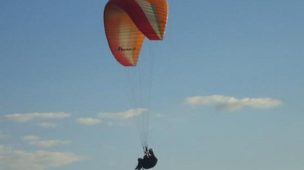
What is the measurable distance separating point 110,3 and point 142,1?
2.59 m

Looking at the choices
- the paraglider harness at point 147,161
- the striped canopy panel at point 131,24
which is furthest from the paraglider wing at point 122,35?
the paraglider harness at point 147,161

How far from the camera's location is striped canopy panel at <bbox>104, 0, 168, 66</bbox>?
5231 centimetres

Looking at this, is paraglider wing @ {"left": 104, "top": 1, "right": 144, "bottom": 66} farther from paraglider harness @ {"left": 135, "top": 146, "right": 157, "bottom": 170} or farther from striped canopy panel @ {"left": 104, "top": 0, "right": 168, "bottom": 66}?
paraglider harness @ {"left": 135, "top": 146, "right": 157, "bottom": 170}

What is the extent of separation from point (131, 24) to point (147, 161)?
10.5 meters

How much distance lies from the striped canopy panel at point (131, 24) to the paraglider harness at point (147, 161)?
25.5 feet

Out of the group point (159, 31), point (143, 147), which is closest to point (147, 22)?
point (159, 31)

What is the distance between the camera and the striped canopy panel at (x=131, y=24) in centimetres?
5231

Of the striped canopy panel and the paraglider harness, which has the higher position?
the striped canopy panel

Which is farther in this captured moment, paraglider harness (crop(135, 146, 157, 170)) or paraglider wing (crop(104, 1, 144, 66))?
paraglider wing (crop(104, 1, 144, 66))

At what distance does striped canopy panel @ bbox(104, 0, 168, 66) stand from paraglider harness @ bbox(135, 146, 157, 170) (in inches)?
306

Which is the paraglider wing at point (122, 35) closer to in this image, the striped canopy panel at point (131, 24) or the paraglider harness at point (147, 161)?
the striped canopy panel at point (131, 24)

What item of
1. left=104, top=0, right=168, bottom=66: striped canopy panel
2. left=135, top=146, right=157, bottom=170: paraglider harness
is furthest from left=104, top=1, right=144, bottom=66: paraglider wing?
left=135, top=146, right=157, bottom=170: paraglider harness

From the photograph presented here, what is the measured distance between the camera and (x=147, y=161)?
50.9 m

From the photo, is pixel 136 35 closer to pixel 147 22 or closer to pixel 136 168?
pixel 147 22
